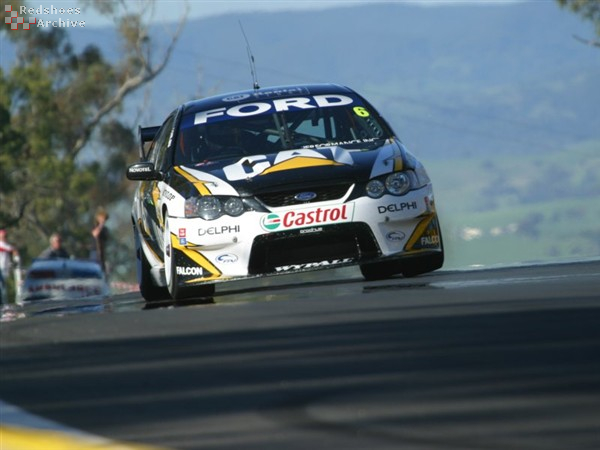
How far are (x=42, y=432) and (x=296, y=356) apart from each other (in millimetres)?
2002

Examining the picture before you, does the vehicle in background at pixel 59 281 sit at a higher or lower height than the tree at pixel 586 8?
lower

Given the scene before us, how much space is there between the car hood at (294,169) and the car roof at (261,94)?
1190mm

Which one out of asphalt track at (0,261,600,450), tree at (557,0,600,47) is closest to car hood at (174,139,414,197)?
asphalt track at (0,261,600,450)

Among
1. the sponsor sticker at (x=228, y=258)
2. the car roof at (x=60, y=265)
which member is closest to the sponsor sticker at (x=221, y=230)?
the sponsor sticker at (x=228, y=258)

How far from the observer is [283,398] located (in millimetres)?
5742

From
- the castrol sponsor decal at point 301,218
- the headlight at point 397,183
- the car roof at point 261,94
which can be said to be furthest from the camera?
the car roof at point 261,94

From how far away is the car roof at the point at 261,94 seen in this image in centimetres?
1245

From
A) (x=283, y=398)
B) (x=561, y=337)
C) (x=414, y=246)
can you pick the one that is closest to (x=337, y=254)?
(x=414, y=246)

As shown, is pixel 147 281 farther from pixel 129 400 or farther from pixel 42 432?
pixel 42 432

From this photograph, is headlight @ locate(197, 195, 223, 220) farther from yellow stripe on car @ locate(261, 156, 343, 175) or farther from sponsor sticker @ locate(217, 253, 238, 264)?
yellow stripe on car @ locate(261, 156, 343, 175)

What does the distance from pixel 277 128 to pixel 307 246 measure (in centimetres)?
143

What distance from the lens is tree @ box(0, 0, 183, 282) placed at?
5744cm

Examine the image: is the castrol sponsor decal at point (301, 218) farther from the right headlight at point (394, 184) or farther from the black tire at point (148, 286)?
the black tire at point (148, 286)

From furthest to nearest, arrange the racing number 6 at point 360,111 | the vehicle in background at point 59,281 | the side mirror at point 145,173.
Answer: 1. the vehicle in background at point 59,281
2. the racing number 6 at point 360,111
3. the side mirror at point 145,173
